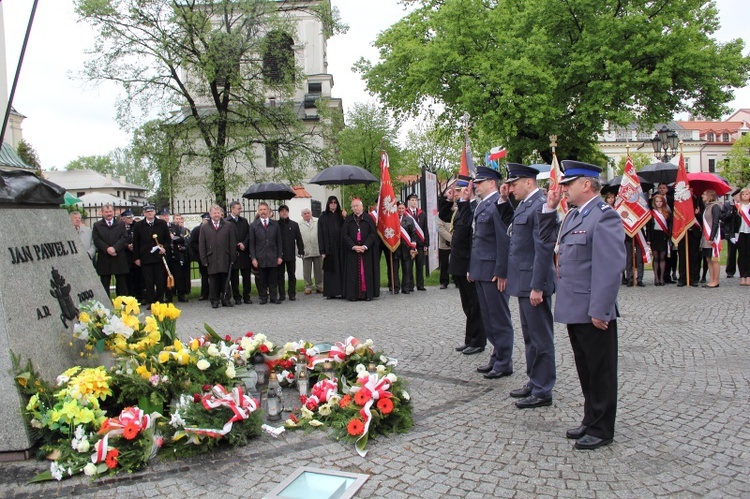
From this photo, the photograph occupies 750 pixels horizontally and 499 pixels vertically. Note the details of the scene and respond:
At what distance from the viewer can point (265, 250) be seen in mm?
12797

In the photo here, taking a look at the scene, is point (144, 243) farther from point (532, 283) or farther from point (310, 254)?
point (532, 283)

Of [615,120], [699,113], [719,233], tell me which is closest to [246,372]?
Result: [719,233]

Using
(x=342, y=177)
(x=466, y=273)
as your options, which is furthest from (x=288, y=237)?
(x=466, y=273)

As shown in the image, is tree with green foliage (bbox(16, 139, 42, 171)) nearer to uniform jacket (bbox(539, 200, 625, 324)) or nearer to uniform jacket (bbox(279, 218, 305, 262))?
uniform jacket (bbox(279, 218, 305, 262))

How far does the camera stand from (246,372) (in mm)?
5605

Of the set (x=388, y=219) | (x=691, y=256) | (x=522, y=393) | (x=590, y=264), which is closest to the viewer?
(x=590, y=264)

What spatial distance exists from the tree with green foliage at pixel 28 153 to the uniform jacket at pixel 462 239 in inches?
1986

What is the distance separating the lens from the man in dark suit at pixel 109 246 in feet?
39.4

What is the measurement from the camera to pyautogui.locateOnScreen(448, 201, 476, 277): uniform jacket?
7.54 metres

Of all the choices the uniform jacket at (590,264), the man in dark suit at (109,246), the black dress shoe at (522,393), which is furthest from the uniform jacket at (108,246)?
the uniform jacket at (590,264)

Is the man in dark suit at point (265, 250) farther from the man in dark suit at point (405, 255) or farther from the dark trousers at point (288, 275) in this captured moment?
the man in dark suit at point (405, 255)

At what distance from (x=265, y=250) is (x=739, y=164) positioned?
71.4m

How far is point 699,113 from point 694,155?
71.0 metres

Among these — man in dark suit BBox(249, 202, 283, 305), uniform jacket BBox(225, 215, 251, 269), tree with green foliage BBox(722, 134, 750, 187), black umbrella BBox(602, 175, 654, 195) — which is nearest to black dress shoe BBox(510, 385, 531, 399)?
man in dark suit BBox(249, 202, 283, 305)
